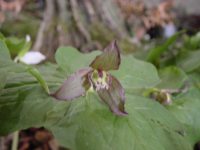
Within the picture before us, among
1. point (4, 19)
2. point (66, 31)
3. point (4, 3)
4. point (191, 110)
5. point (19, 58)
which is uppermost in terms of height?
point (4, 3)

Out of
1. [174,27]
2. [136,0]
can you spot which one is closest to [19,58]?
[174,27]

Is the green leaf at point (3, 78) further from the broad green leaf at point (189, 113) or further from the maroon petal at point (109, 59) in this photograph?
the broad green leaf at point (189, 113)

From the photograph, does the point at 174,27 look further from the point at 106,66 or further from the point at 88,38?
the point at 106,66

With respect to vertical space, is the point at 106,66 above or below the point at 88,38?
below

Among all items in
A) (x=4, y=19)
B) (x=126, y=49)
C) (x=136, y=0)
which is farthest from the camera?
(x=136, y=0)

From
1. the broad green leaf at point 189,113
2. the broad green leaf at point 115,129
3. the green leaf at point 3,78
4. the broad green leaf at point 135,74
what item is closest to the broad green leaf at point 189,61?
the broad green leaf at point 189,113

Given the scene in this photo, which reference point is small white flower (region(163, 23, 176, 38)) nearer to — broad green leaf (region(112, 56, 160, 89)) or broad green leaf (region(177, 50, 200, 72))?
broad green leaf (region(177, 50, 200, 72))

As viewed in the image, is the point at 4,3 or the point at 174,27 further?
the point at 174,27
